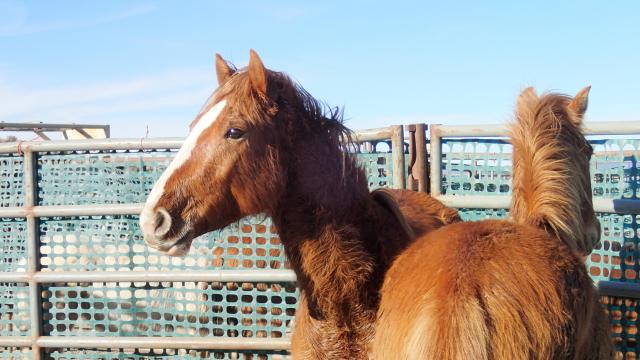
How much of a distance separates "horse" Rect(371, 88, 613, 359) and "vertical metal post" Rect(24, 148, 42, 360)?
362 cm

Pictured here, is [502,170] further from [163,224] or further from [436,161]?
[163,224]

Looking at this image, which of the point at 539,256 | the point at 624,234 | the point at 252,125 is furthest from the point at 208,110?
the point at 624,234

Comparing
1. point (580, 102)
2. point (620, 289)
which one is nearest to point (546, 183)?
point (580, 102)

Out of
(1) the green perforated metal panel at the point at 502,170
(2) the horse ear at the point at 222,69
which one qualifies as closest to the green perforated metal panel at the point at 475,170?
(1) the green perforated metal panel at the point at 502,170

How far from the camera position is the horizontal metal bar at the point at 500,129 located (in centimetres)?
402

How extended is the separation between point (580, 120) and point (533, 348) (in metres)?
1.58

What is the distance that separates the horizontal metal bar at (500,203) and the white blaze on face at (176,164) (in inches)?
82.9

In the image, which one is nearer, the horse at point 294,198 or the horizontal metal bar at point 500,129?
the horse at point 294,198

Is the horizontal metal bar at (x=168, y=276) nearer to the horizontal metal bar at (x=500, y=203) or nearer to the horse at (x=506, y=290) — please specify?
the horizontal metal bar at (x=500, y=203)

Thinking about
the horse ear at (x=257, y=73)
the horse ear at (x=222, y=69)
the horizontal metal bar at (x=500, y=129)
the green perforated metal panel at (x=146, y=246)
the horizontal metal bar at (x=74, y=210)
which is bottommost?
the green perforated metal panel at (x=146, y=246)

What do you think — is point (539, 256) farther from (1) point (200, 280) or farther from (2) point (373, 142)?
(1) point (200, 280)

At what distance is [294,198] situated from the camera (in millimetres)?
3070

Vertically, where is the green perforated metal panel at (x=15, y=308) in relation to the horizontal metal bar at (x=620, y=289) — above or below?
below

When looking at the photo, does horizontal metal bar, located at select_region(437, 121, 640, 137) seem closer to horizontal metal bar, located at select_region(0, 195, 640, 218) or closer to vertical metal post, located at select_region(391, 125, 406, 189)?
vertical metal post, located at select_region(391, 125, 406, 189)
